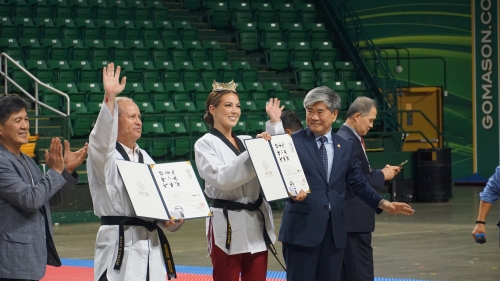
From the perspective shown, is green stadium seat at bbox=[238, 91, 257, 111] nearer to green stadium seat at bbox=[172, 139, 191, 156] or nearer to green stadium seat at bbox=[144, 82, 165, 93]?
green stadium seat at bbox=[144, 82, 165, 93]

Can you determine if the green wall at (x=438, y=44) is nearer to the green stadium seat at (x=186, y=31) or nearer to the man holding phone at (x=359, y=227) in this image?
the green stadium seat at (x=186, y=31)

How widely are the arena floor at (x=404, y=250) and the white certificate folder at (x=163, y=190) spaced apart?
369cm

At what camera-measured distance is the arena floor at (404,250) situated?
9188 mm

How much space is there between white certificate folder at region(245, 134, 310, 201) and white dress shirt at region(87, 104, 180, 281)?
702 mm

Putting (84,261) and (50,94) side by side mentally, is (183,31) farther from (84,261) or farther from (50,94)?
(84,261)

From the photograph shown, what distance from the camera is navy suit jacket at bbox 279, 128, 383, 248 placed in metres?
5.56

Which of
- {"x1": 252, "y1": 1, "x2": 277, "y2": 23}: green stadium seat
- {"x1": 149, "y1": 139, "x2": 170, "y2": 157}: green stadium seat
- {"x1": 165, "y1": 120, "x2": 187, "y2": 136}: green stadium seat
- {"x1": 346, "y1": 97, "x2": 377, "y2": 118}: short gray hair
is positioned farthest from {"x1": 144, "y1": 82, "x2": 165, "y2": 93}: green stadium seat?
{"x1": 346, "y1": 97, "x2": 377, "y2": 118}: short gray hair

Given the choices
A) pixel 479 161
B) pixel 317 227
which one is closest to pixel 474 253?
pixel 317 227

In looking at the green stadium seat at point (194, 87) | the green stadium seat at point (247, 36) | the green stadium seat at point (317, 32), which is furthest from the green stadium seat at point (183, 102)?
the green stadium seat at point (317, 32)

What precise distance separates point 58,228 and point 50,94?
312 cm

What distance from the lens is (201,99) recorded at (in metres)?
18.1

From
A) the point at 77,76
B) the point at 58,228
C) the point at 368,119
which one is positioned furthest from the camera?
the point at 77,76

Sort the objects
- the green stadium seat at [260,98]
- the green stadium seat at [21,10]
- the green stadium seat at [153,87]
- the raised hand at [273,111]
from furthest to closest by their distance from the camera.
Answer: the green stadium seat at [260,98] → the green stadium seat at [21,10] → the green stadium seat at [153,87] → the raised hand at [273,111]

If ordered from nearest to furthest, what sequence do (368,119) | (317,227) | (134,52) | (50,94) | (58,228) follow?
(317,227) → (368,119) → (58,228) → (50,94) → (134,52)
